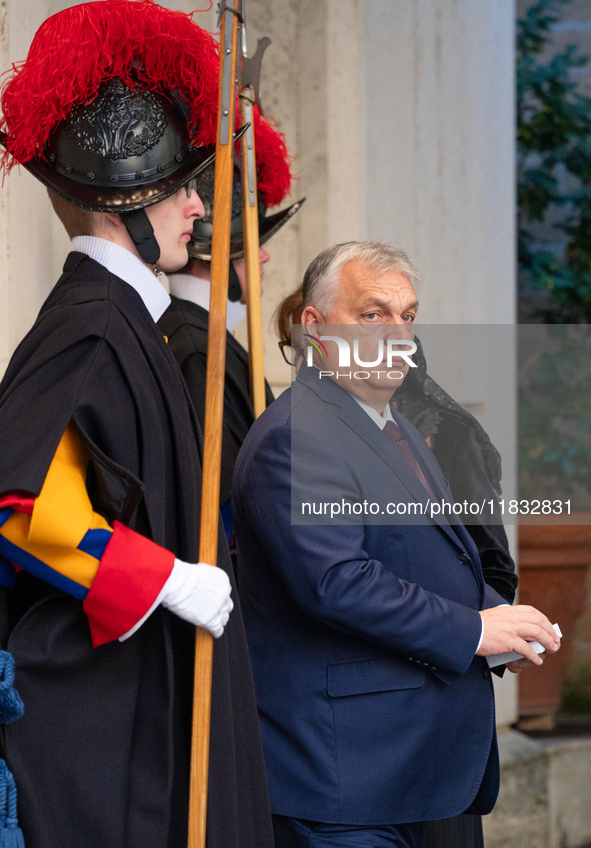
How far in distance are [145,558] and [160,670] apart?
0.22m

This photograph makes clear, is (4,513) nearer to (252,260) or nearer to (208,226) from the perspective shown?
(252,260)

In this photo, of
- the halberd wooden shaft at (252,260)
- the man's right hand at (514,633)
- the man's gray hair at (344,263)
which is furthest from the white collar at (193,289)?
the man's right hand at (514,633)

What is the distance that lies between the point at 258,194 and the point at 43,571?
61.5 inches

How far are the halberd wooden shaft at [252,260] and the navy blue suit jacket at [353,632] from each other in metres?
0.61

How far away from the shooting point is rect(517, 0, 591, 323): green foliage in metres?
4.95

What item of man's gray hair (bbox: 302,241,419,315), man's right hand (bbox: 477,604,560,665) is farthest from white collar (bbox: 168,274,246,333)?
man's right hand (bbox: 477,604,560,665)

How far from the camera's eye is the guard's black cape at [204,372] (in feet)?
7.45

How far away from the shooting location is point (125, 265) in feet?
5.54

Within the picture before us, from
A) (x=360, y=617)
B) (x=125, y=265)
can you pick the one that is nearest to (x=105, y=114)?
(x=125, y=265)

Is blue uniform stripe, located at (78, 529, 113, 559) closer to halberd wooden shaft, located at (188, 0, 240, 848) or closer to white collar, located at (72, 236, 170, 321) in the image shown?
halberd wooden shaft, located at (188, 0, 240, 848)

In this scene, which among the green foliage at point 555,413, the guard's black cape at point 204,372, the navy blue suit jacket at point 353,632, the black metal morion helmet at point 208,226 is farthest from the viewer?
the green foliage at point 555,413

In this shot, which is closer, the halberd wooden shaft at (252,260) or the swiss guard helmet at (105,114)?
the swiss guard helmet at (105,114)

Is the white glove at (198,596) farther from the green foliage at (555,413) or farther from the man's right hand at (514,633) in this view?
the green foliage at (555,413)

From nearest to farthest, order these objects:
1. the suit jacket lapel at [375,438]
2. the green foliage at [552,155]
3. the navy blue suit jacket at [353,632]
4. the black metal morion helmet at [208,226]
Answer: the navy blue suit jacket at [353,632] → the suit jacket lapel at [375,438] → the black metal morion helmet at [208,226] → the green foliage at [552,155]
